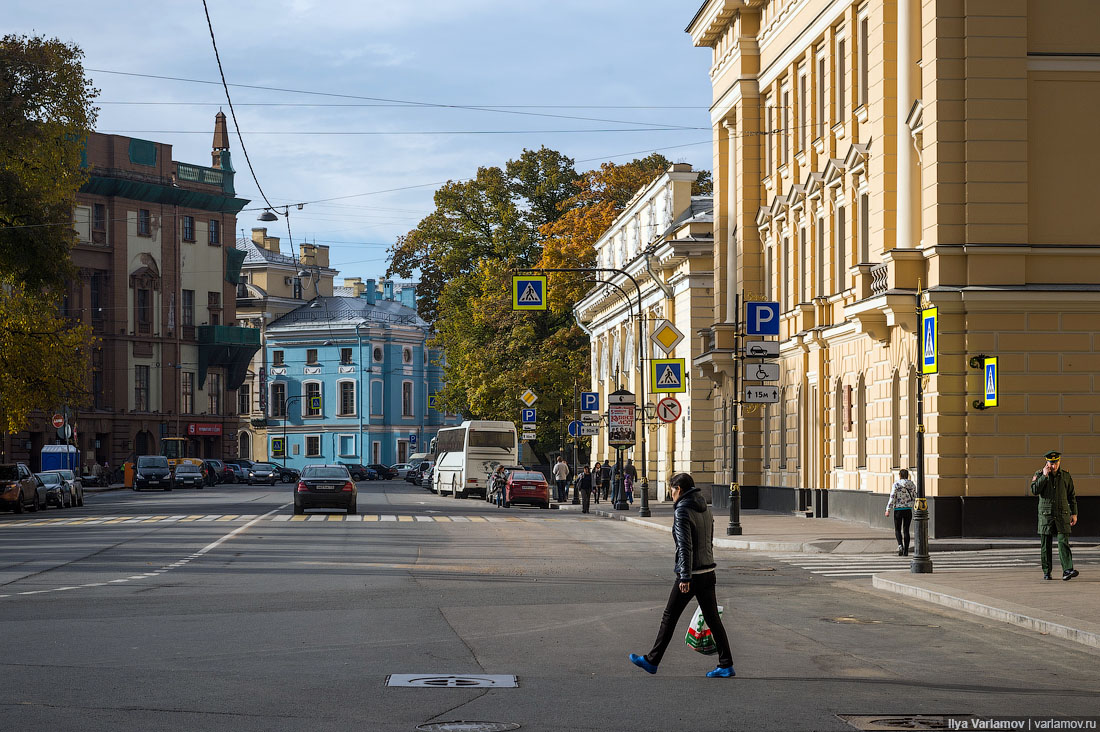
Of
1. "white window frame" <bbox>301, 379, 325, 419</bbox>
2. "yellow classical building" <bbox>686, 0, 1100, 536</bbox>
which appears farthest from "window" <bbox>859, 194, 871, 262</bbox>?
"white window frame" <bbox>301, 379, 325, 419</bbox>

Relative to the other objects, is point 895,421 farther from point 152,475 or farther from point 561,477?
point 152,475

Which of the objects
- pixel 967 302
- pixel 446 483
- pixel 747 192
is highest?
pixel 747 192

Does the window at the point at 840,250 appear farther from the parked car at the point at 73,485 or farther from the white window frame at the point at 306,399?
the white window frame at the point at 306,399

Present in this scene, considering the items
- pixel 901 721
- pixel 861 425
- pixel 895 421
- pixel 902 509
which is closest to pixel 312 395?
pixel 861 425

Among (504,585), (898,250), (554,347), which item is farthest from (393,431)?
(504,585)

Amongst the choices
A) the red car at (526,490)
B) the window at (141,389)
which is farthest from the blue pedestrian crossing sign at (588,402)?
the window at (141,389)

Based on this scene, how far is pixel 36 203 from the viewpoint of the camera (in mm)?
40656

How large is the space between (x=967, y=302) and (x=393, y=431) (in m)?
94.6

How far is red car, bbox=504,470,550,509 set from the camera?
175 ft

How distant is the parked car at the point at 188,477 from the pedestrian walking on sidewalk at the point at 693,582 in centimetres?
7058

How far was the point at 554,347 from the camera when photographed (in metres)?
75.9

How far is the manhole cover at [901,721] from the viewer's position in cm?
938

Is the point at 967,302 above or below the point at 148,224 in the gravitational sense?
below

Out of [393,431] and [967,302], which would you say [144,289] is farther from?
[967,302]
